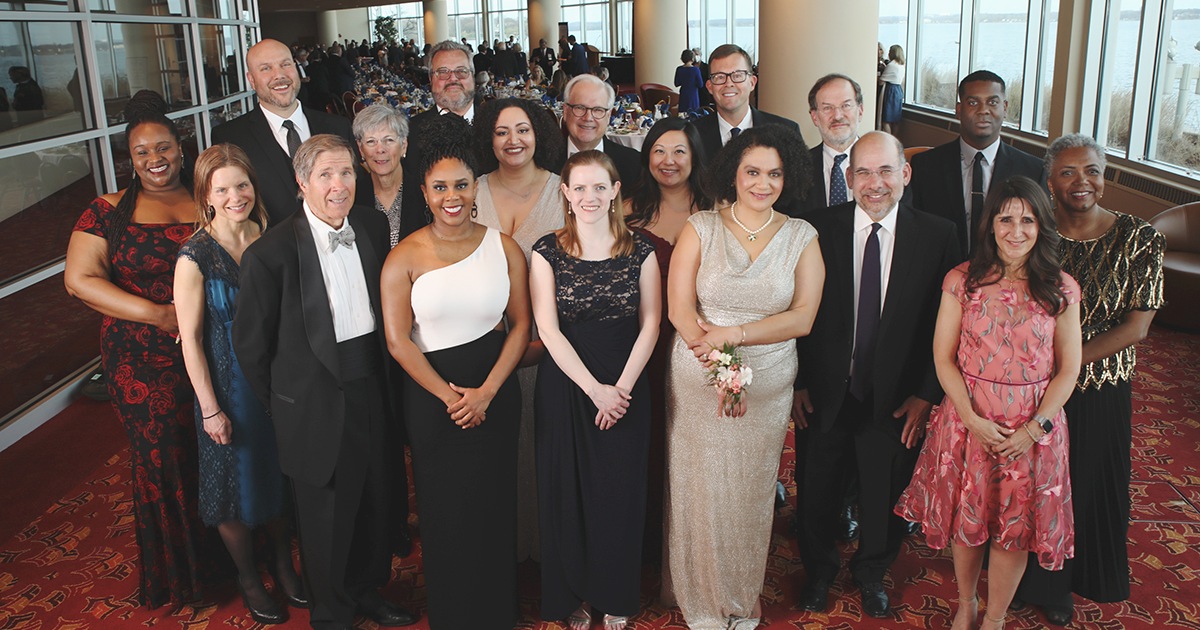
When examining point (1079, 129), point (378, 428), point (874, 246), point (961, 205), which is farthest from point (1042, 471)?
point (1079, 129)

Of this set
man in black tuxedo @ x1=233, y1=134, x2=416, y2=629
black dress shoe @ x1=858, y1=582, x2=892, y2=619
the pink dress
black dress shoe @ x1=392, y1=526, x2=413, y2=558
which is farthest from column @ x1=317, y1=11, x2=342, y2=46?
the pink dress

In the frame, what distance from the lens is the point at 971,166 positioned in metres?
3.95

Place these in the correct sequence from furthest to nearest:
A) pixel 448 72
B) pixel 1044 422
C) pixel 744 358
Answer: pixel 448 72 < pixel 744 358 < pixel 1044 422

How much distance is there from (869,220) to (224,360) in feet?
7.50

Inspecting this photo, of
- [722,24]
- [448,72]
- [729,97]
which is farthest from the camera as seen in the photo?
[722,24]

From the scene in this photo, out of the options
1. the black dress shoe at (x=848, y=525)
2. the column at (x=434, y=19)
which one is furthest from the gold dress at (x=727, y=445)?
the column at (x=434, y=19)

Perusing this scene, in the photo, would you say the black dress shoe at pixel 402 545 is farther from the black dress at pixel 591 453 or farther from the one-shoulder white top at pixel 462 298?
the one-shoulder white top at pixel 462 298

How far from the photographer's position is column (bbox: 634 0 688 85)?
20844mm

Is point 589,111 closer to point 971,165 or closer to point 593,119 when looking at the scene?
point 593,119

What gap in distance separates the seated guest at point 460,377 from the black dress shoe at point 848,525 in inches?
60.4

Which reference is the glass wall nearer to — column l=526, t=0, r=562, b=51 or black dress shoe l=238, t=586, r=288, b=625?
black dress shoe l=238, t=586, r=288, b=625

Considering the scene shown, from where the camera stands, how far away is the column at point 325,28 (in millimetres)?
45531

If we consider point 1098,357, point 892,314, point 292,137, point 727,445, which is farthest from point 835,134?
point 292,137

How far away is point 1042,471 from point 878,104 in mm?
12872
